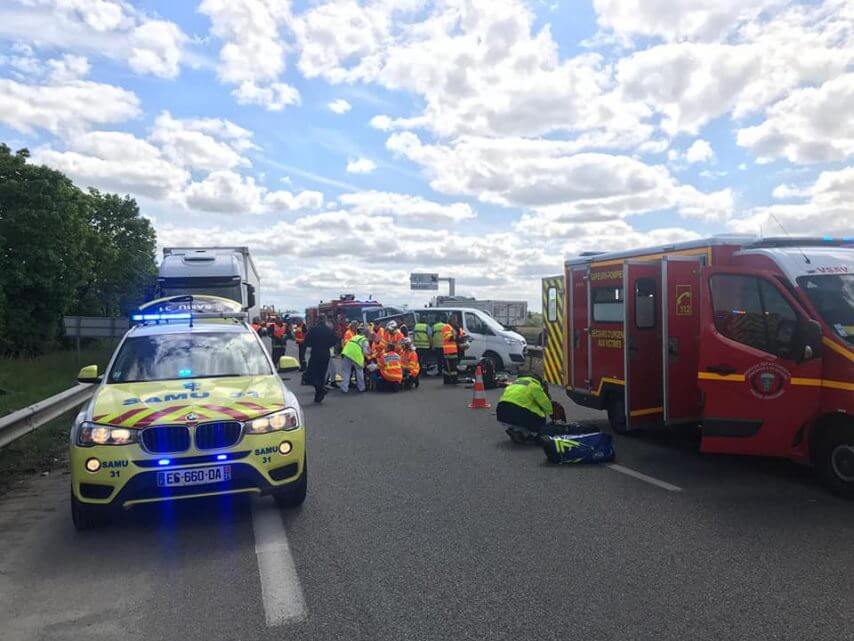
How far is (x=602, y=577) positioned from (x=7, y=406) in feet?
39.3

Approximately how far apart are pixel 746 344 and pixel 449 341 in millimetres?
11628

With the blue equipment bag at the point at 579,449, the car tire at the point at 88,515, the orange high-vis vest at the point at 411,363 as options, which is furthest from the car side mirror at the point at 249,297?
the car tire at the point at 88,515

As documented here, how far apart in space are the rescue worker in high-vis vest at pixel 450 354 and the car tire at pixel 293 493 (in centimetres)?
1179

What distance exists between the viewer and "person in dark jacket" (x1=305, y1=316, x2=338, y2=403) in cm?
1501

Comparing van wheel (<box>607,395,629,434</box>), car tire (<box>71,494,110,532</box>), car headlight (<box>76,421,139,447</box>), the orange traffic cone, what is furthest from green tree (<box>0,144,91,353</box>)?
car headlight (<box>76,421,139,447</box>)

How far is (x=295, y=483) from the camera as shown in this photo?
5.99m

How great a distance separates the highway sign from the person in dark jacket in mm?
43993

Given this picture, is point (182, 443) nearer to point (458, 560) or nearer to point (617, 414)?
point (458, 560)

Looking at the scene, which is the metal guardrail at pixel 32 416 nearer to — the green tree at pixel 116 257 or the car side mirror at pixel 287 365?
the car side mirror at pixel 287 365

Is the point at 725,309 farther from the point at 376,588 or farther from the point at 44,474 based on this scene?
the point at 44,474

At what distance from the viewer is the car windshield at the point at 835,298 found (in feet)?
21.1

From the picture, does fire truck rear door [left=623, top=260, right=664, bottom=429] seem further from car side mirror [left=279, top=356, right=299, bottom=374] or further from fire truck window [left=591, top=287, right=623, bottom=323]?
car side mirror [left=279, top=356, right=299, bottom=374]

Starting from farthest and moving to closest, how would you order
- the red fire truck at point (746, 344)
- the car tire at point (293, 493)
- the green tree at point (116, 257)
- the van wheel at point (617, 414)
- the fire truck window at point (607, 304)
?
1. the green tree at point (116, 257)
2. the van wheel at point (617, 414)
3. the fire truck window at point (607, 304)
4. the red fire truck at point (746, 344)
5. the car tire at point (293, 493)

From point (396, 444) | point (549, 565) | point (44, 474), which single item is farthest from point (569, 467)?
point (44, 474)
